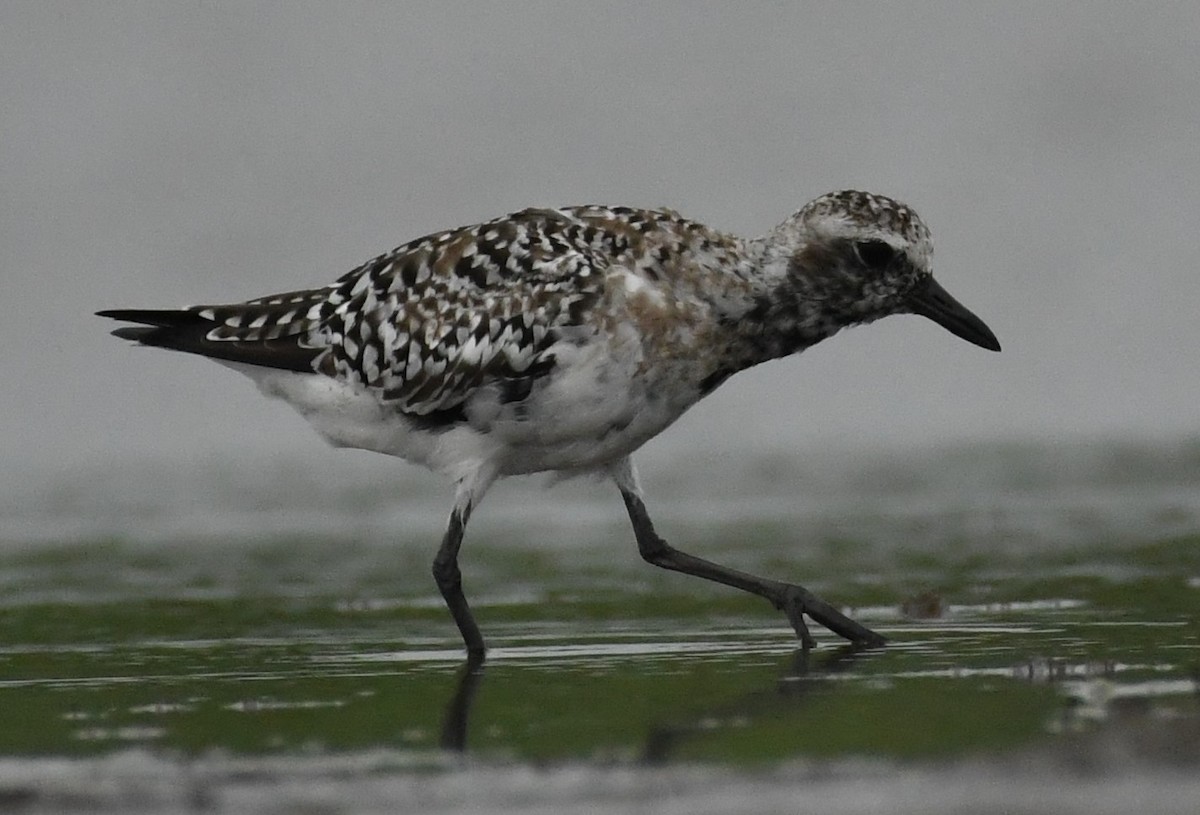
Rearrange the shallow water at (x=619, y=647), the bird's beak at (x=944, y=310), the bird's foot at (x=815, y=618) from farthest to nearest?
the bird's beak at (x=944, y=310), the bird's foot at (x=815, y=618), the shallow water at (x=619, y=647)

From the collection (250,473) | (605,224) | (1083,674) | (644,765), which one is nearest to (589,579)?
(605,224)

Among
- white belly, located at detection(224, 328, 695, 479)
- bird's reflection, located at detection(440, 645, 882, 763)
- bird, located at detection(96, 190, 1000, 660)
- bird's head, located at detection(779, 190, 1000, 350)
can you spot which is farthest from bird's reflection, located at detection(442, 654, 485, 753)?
bird's head, located at detection(779, 190, 1000, 350)

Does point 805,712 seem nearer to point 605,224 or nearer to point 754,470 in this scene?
point 605,224

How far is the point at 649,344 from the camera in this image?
1016 cm

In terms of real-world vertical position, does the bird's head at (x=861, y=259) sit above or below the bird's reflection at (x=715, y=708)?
above

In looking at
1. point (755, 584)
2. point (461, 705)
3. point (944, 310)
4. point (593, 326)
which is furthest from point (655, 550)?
point (461, 705)

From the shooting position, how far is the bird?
10195mm

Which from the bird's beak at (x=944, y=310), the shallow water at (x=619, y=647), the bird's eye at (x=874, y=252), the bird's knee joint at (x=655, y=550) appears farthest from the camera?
the bird's knee joint at (x=655, y=550)

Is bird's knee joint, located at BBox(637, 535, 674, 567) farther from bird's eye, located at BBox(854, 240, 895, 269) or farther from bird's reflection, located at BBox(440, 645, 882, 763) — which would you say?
bird's eye, located at BBox(854, 240, 895, 269)

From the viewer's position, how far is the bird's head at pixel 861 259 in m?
10.3

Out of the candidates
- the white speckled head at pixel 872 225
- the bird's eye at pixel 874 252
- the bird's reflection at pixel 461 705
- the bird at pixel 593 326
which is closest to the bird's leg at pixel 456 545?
the bird at pixel 593 326

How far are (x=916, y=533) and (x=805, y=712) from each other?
720 cm

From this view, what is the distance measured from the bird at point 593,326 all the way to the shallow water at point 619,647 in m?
0.82

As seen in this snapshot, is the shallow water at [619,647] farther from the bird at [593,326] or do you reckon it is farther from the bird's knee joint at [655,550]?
the bird at [593,326]
